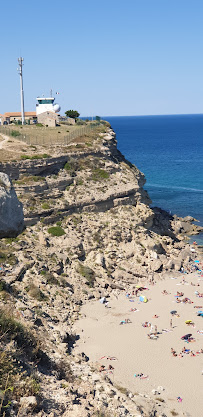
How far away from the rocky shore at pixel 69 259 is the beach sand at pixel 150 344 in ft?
4.76

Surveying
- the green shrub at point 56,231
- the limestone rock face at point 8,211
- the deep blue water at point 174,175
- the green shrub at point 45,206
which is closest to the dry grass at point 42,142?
the green shrub at point 45,206

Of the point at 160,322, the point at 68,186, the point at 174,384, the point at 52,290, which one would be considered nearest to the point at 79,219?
the point at 68,186

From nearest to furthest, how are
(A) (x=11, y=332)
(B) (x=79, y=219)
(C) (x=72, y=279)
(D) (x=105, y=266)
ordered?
(A) (x=11, y=332), (C) (x=72, y=279), (D) (x=105, y=266), (B) (x=79, y=219)

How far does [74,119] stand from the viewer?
69500 mm

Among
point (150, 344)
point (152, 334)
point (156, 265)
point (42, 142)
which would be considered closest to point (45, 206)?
point (156, 265)

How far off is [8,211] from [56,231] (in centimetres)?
2771

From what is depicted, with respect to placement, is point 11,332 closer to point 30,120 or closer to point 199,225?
point 199,225

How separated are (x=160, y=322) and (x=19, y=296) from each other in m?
10.6

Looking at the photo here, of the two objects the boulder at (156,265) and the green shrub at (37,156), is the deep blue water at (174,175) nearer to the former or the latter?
the boulder at (156,265)

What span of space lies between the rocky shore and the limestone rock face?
0.03 metres

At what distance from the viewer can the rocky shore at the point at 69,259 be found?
1396 centimetres

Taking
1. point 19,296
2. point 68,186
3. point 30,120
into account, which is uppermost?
point 30,120

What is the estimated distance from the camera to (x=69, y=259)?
38.4 m

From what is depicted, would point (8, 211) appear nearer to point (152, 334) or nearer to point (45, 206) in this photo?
point (152, 334)
